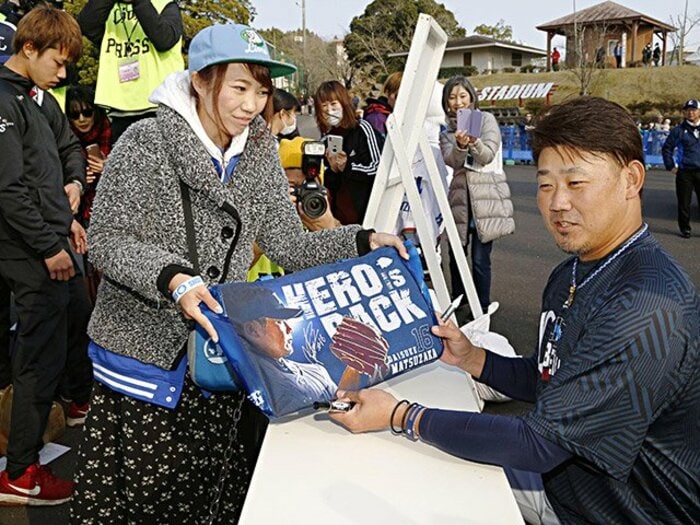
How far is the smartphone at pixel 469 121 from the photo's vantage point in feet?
13.8

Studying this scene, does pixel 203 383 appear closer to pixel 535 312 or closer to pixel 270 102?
pixel 270 102

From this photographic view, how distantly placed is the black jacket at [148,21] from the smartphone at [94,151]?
78 cm

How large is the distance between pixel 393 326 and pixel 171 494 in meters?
0.83

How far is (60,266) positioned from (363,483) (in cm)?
181

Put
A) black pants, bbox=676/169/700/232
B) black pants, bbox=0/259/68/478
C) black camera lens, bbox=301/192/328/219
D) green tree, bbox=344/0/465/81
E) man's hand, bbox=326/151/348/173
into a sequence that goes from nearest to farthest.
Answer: black pants, bbox=0/259/68/478
black camera lens, bbox=301/192/328/219
man's hand, bbox=326/151/348/173
black pants, bbox=676/169/700/232
green tree, bbox=344/0/465/81

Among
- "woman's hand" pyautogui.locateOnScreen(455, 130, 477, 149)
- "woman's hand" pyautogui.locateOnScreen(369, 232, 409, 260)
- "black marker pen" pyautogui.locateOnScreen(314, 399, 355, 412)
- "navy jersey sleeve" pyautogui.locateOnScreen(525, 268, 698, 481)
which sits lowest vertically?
"black marker pen" pyautogui.locateOnScreen(314, 399, 355, 412)

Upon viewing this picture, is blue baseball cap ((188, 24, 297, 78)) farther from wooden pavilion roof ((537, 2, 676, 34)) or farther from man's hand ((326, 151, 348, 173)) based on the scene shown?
wooden pavilion roof ((537, 2, 676, 34))

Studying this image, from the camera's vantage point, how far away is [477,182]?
4.82 metres

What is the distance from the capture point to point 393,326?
1.81 metres

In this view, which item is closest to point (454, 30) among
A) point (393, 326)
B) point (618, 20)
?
point (618, 20)

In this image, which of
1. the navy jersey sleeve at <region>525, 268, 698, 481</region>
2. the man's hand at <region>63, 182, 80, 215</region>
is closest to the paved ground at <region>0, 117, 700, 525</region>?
the man's hand at <region>63, 182, 80, 215</region>

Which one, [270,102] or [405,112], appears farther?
[405,112]

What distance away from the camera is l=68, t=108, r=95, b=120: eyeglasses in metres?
4.14

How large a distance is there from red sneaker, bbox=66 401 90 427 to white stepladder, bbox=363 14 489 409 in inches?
74.5
